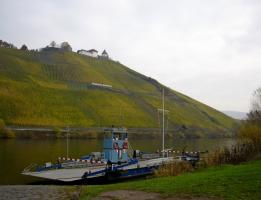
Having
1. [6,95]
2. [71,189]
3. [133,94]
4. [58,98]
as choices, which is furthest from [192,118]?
[71,189]

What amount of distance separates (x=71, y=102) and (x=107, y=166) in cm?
11231

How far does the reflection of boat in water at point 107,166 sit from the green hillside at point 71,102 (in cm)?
7787

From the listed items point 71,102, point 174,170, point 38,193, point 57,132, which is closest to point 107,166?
point 174,170

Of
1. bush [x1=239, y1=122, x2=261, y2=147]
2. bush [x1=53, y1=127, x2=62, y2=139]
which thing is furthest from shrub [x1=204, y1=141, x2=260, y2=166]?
bush [x1=53, y1=127, x2=62, y2=139]

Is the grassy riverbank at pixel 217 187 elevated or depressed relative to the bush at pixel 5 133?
depressed

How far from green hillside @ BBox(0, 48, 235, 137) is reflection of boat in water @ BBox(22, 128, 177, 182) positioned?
77865 millimetres

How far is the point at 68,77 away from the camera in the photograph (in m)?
184

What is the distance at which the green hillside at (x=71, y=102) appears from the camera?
12780cm

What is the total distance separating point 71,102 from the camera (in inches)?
5851

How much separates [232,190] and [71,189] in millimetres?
8754

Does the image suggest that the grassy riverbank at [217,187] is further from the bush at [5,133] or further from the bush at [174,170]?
the bush at [5,133]

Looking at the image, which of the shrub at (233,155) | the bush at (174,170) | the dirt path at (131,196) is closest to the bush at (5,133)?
the shrub at (233,155)

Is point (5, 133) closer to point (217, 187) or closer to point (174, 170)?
point (174, 170)

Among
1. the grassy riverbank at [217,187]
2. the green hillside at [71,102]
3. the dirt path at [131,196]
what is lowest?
the dirt path at [131,196]
